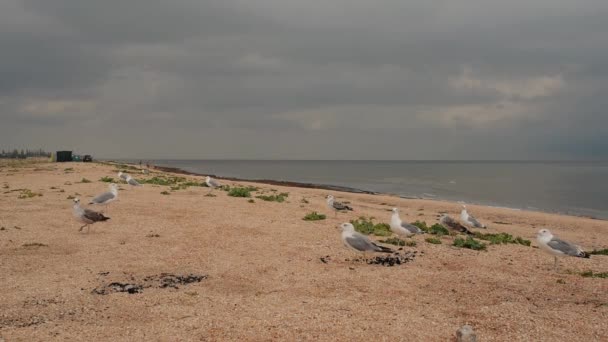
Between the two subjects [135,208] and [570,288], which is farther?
[135,208]

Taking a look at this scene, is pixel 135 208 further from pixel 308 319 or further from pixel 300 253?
pixel 308 319

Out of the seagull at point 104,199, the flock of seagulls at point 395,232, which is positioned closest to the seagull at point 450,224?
the flock of seagulls at point 395,232

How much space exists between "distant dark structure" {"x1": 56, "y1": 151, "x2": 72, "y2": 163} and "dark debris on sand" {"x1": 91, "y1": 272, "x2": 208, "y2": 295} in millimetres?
64782

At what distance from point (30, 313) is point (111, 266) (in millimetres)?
3432

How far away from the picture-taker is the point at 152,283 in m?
10.6

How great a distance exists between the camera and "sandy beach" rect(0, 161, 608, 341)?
7992 millimetres

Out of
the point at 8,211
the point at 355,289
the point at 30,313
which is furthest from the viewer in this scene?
the point at 8,211

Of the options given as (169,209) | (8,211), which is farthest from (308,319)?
(8,211)

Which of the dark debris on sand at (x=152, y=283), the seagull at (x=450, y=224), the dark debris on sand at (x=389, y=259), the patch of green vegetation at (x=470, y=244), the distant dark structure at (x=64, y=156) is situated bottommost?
the dark debris on sand at (x=152, y=283)

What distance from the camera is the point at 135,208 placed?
20875 millimetres

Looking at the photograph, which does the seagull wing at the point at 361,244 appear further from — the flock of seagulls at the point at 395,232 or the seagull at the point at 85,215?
the seagull at the point at 85,215

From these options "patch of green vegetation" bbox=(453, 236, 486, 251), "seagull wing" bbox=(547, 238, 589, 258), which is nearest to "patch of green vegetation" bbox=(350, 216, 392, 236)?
"patch of green vegetation" bbox=(453, 236, 486, 251)

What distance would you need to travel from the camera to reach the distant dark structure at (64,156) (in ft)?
222

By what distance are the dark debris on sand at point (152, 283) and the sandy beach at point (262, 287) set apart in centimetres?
6
